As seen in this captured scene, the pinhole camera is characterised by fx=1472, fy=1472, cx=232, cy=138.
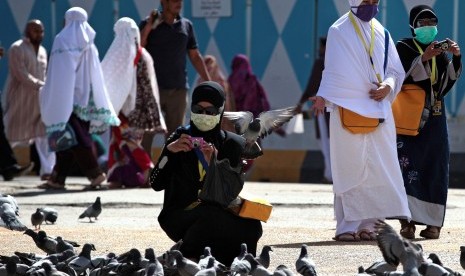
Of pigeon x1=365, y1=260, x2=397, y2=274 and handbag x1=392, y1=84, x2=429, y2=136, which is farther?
handbag x1=392, y1=84, x2=429, y2=136

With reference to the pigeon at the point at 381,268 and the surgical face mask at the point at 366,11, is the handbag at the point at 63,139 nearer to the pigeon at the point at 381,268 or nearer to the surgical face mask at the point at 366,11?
the surgical face mask at the point at 366,11

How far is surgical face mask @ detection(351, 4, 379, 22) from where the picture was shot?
9.95 metres

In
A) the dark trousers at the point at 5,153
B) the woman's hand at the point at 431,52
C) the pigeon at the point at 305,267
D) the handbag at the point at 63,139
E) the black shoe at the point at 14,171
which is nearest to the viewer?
the pigeon at the point at 305,267

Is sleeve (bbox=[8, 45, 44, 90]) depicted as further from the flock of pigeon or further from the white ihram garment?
the flock of pigeon

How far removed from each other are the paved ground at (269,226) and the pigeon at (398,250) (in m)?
0.44

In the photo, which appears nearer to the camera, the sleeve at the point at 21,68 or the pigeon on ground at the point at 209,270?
the pigeon on ground at the point at 209,270

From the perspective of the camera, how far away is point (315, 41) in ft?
60.1

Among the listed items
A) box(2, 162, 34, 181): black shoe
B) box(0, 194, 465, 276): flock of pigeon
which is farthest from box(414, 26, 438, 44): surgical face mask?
box(2, 162, 34, 181): black shoe

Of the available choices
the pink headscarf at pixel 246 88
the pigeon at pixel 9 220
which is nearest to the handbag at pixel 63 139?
the pink headscarf at pixel 246 88

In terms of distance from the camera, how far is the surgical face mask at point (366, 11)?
9953 millimetres

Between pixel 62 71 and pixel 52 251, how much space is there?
21.1ft

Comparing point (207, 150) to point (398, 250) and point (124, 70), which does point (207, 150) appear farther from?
point (124, 70)

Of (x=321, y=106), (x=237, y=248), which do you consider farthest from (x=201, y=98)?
(x=321, y=106)

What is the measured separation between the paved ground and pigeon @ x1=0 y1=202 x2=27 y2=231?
0.71 feet
